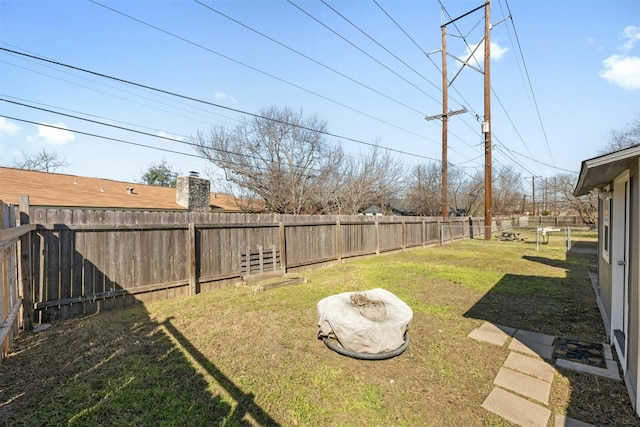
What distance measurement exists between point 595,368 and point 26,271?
694 cm

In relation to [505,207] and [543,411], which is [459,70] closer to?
[543,411]

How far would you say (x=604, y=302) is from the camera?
477cm

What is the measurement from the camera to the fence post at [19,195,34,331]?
4.02m

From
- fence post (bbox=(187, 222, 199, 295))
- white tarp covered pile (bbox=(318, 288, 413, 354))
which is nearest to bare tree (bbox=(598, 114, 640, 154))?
white tarp covered pile (bbox=(318, 288, 413, 354))

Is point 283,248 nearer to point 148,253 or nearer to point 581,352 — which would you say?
point 148,253

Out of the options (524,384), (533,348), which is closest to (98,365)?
(524,384)

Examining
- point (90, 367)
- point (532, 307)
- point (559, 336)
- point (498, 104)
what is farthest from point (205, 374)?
point (498, 104)

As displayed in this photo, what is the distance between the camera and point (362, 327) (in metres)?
3.30

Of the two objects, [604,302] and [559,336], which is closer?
[559,336]

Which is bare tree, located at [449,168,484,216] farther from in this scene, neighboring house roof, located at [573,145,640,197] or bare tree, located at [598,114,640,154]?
neighboring house roof, located at [573,145,640,197]

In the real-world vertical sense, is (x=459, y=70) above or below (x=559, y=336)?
above

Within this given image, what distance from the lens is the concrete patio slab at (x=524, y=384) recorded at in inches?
102

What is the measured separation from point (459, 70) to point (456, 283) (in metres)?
13.0

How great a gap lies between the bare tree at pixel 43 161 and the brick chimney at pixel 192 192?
18448 mm
